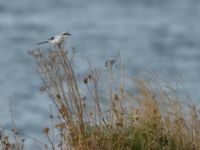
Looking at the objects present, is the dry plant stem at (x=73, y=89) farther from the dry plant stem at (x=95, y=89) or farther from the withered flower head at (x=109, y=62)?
the withered flower head at (x=109, y=62)

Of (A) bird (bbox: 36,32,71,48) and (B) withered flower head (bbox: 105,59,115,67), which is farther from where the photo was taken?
(B) withered flower head (bbox: 105,59,115,67)

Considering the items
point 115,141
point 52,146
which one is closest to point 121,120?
point 115,141

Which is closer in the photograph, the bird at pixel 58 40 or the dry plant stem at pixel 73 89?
the bird at pixel 58 40

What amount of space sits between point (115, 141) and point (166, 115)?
541mm

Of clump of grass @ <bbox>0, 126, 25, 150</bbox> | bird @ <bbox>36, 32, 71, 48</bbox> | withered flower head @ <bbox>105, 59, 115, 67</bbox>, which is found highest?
bird @ <bbox>36, 32, 71, 48</bbox>

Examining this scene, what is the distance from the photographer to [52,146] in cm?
624

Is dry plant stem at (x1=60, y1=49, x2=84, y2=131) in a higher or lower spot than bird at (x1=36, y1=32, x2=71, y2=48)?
lower

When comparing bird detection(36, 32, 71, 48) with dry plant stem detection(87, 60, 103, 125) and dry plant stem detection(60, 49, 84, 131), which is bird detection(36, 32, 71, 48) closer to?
dry plant stem detection(60, 49, 84, 131)

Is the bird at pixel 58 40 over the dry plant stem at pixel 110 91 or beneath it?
over

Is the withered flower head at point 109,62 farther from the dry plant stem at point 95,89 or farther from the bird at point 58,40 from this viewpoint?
the bird at point 58,40

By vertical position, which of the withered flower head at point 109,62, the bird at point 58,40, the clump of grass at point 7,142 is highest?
the bird at point 58,40

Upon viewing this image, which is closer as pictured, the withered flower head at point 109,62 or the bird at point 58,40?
the bird at point 58,40

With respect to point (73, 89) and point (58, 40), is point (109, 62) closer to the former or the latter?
point (73, 89)

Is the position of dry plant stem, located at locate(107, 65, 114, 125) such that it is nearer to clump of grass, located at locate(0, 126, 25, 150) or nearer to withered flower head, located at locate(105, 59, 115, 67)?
withered flower head, located at locate(105, 59, 115, 67)
